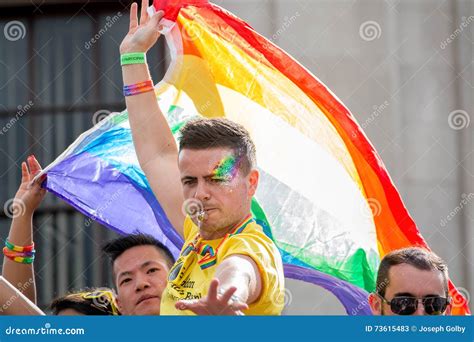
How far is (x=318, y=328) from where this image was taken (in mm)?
3852

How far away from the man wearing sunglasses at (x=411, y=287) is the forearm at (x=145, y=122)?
88 centimetres

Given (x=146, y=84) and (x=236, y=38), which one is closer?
(x=146, y=84)

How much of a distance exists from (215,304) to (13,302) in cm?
129

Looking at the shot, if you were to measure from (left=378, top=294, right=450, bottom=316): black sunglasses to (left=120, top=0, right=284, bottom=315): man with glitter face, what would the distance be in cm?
49

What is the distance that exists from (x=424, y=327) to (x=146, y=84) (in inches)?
48.7

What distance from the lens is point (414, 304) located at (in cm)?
374

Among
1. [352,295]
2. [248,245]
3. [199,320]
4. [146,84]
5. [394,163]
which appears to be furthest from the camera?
[394,163]

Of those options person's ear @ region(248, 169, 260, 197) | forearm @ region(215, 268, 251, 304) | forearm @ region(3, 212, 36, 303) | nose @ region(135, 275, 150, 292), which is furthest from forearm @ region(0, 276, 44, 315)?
forearm @ region(215, 268, 251, 304)

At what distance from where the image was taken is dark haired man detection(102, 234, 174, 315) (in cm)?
388

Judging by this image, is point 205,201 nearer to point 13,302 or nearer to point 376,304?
point 376,304

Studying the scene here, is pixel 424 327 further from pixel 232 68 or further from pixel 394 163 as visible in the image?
pixel 394 163

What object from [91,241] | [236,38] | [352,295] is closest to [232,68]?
[236,38]

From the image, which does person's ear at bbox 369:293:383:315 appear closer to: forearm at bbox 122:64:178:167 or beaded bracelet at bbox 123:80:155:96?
forearm at bbox 122:64:178:167

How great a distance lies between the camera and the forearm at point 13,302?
12.7 ft
